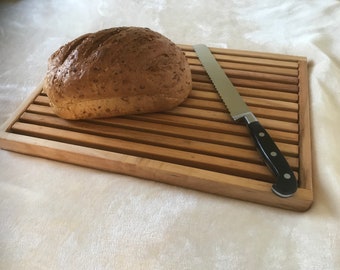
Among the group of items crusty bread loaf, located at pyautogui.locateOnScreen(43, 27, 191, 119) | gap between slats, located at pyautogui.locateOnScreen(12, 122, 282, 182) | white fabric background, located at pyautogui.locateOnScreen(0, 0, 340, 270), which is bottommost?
white fabric background, located at pyautogui.locateOnScreen(0, 0, 340, 270)

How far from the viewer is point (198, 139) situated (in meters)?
0.67

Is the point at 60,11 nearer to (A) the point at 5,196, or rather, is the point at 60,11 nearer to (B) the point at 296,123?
(A) the point at 5,196

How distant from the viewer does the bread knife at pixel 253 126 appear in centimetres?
56

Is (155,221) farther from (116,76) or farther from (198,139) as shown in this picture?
(116,76)

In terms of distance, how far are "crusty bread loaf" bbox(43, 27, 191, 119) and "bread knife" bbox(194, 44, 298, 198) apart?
11 cm

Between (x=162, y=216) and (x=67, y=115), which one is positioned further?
(x=67, y=115)

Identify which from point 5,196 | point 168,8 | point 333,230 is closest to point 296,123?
point 333,230

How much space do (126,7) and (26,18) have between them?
353 mm

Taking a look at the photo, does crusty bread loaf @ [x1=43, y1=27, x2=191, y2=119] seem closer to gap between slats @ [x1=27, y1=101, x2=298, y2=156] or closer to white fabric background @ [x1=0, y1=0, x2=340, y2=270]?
gap between slats @ [x1=27, y1=101, x2=298, y2=156]

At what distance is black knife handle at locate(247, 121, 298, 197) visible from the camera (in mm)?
552

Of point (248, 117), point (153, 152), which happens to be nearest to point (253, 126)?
point (248, 117)

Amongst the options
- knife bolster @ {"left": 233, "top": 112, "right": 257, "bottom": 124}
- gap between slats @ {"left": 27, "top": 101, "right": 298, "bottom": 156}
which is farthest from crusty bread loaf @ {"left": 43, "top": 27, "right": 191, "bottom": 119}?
knife bolster @ {"left": 233, "top": 112, "right": 257, "bottom": 124}

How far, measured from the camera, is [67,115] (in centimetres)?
72

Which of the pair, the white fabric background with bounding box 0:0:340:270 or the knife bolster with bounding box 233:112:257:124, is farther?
the knife bolster with bounding box 233:112:257:124
